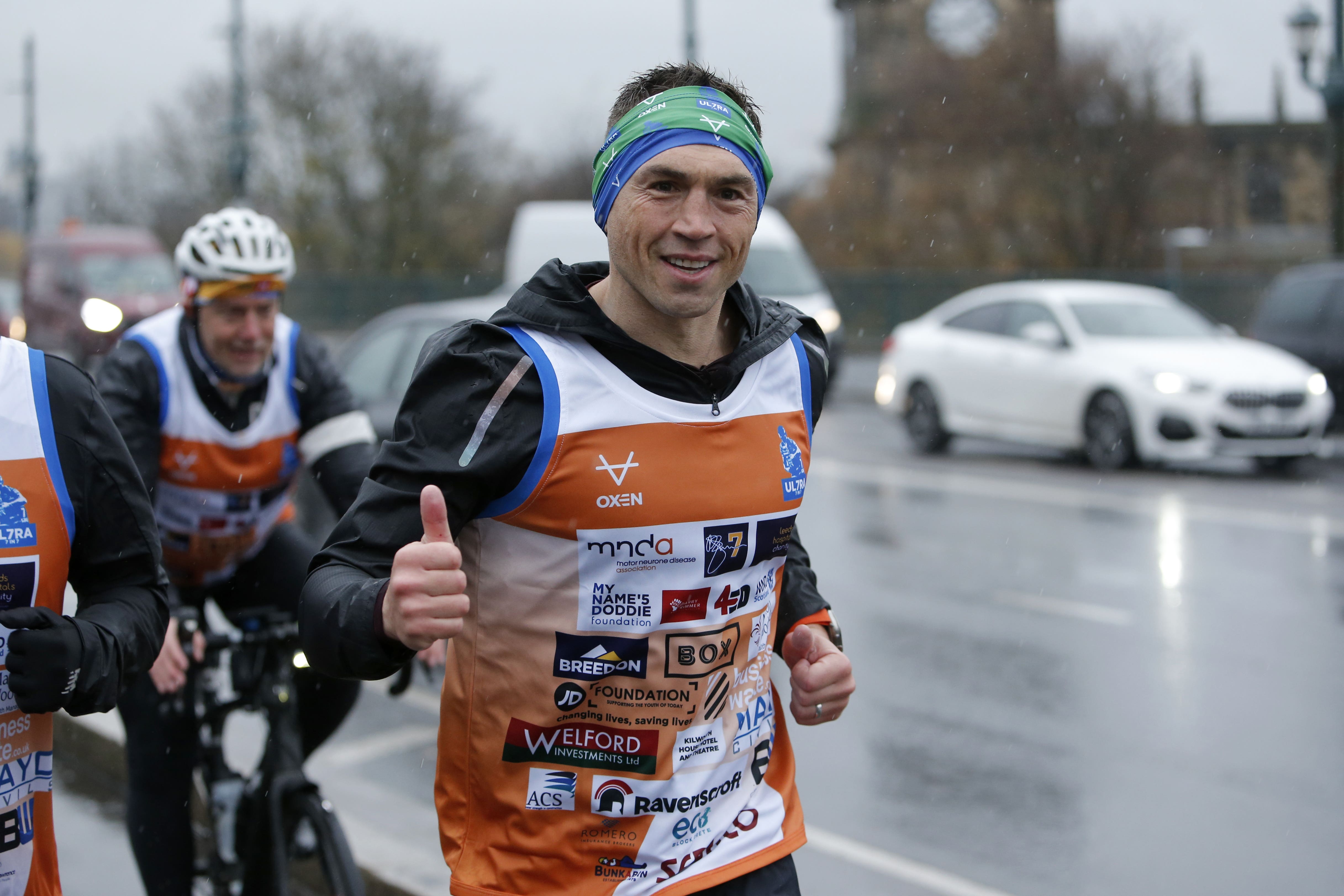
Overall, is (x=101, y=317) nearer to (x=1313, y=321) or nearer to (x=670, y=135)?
(x=670, y=135)

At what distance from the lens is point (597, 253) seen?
17750 millimetres

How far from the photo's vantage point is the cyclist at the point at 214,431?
3.79 metres

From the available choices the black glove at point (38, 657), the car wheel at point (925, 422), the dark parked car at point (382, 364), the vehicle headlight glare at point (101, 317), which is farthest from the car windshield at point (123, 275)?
the black glove at point (38, 657)

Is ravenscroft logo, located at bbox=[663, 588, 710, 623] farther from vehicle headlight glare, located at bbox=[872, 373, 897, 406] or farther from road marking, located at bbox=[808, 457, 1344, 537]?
vehicle headlight glare, located at bbox=[872, 373, 897, 406]

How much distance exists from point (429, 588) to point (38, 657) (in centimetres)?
68

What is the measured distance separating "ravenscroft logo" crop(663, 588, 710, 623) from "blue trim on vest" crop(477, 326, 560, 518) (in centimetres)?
27

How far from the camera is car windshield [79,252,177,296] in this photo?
27.3 meters

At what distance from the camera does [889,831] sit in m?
5.16

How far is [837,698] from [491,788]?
62 cm

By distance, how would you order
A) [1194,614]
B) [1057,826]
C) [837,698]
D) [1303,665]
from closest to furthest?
1. [837,698]
2. [1057,826]
3. [1303,665]
4. [1194,614]

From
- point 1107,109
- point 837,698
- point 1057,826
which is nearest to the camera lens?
point 837,698

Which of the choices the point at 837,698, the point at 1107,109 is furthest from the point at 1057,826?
the point at 1107,109

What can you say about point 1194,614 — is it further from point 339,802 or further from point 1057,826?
point 339,802

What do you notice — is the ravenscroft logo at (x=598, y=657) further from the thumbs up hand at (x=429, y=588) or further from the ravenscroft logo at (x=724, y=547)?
the thumbs up hand at (x=429, y=588)
